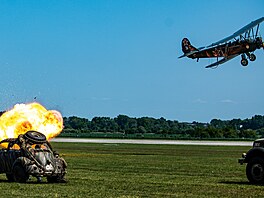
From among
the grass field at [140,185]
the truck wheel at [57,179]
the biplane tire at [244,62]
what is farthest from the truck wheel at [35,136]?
the biplane tire at [244,62]

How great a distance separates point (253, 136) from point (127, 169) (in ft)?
456

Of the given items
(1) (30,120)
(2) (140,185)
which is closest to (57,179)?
(2) (140,185)

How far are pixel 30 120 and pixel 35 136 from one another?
9.47 ft

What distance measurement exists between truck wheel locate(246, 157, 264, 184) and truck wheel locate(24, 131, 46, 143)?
9.32 m

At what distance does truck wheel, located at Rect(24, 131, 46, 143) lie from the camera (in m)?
30.1

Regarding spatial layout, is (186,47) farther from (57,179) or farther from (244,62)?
(57,179)

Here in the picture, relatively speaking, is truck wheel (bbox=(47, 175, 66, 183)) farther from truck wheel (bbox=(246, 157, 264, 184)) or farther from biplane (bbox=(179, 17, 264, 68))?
biplane (bbox=(179, 17, 264, 68))

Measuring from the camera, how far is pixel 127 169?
4003 cm

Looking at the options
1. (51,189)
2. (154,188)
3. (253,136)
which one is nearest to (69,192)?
(51,189)

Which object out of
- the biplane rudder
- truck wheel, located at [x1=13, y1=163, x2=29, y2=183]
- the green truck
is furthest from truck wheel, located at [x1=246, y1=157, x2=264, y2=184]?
the biplane rudder

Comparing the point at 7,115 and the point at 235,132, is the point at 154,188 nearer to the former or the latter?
the point at 7,115

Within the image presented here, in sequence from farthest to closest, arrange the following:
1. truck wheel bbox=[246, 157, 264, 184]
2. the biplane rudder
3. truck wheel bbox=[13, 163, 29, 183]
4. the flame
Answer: the biplane rudder, the flame, truck wheel bbox=[246, 157, 264, 184], truck wheel bbox=[13, 163, 29, 183]

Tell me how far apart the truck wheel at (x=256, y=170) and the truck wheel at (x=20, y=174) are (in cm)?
993

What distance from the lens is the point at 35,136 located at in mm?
30344
